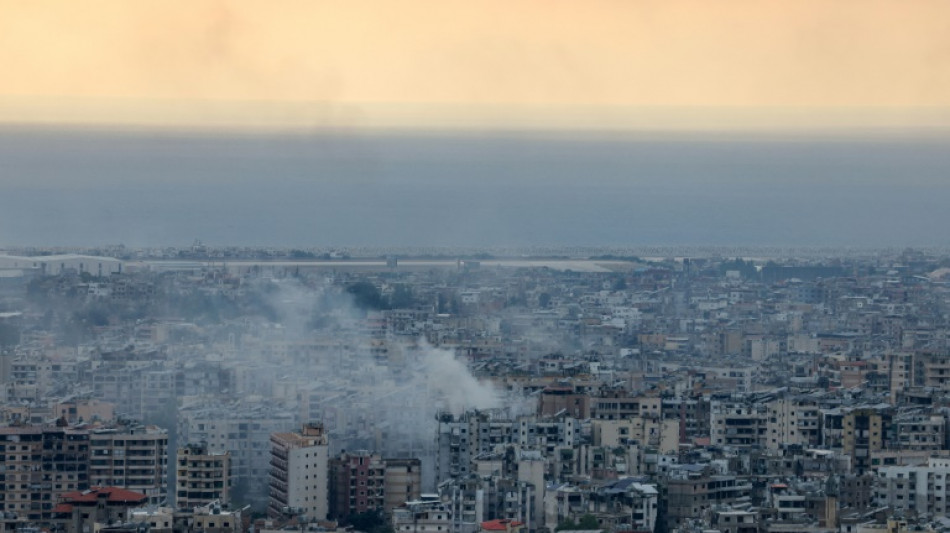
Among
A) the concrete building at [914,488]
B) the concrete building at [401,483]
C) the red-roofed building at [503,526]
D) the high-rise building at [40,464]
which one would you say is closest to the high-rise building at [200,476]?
the high-rise building at [40,464]

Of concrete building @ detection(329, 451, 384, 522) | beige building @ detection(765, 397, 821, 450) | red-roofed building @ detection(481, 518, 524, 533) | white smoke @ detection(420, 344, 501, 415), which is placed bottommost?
red-roofed building @ detection(481, 518, 524, 533)

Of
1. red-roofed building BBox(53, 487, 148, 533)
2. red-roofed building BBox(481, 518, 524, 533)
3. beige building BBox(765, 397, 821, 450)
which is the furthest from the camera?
beige building BBox(765, 397, 821, 450)

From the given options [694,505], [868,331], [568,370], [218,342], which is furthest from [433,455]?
[868,331]

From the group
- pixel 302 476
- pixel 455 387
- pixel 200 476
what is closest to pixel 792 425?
pixel 455 387

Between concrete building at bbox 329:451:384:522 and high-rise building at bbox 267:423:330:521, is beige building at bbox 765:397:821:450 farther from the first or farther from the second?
high-rise building at bbox 267:423:330:521

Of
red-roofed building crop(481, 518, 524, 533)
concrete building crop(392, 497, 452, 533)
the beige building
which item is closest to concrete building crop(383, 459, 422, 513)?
concrete building crop(392, 497, 452, 533)

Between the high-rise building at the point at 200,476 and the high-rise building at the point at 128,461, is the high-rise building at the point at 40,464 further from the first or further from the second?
the high-rise building at the point at 200,476

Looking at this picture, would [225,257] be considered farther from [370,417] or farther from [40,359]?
[370,417]
